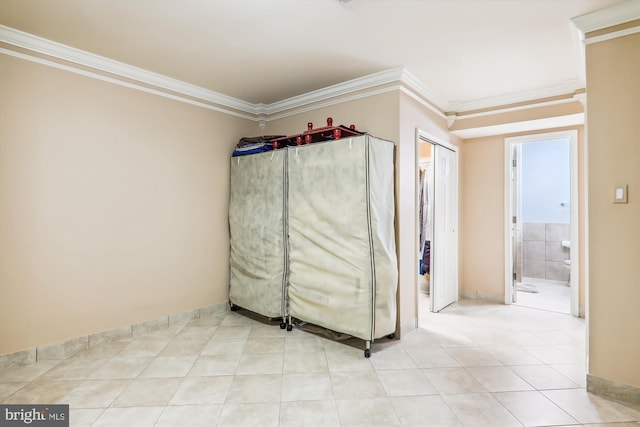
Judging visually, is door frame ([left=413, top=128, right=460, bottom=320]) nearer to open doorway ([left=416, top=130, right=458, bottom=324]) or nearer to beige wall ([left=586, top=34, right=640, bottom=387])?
open doorway ([left=416, top=130, right=458, bottom=324])

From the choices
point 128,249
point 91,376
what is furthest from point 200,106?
point 91,376

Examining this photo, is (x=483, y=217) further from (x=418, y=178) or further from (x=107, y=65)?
(x=107, y=65)

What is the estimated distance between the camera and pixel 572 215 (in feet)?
12.1

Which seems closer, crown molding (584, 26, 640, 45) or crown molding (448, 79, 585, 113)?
crown molding (584, 26, 640, 45)

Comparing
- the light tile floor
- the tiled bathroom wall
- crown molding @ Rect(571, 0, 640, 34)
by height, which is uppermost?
crown molding @ Rect(571, 0, 640, 34)

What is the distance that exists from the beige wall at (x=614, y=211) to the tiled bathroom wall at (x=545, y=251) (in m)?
4.06

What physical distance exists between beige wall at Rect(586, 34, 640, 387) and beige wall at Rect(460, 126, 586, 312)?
2078 mm

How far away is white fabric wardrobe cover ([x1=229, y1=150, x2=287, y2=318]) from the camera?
128 inches

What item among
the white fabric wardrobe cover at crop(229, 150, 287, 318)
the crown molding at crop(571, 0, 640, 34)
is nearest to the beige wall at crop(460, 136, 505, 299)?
the crown molding at crop(571, 0, 640, 34)

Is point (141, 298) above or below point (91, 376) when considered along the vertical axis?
above

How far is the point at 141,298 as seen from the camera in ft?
10.2

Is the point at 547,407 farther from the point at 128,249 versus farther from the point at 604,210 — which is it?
the point at 128,249

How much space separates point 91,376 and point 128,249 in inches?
44.1

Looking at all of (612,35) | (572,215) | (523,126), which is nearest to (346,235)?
(612,35)
